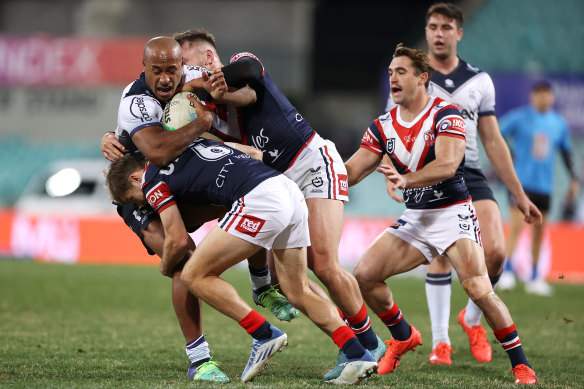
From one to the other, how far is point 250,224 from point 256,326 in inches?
26.9

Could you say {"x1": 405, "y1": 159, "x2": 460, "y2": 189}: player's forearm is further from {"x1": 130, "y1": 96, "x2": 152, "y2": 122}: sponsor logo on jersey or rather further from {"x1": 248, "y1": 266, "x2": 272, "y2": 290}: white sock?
{"x1": 130, "y1": 96, "x2": 152, "y2": 122}: sponsor logo on jersey

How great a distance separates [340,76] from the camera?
3017 centimetres

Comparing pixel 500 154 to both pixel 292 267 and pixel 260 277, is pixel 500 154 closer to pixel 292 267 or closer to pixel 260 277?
pixel 260 277

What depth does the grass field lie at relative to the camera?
5.54 metres

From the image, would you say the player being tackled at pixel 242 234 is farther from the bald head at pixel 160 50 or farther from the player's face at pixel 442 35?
the player's face at pixel 442 35

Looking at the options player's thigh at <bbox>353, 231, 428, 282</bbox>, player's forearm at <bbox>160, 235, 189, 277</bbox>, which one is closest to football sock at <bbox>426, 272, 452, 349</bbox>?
player's thigh at <bbox>353, 231, 428, 282</bbox>

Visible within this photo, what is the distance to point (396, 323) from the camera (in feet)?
20.5

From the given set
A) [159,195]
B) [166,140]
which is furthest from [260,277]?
[166,140]

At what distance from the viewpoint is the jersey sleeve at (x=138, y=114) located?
5.29 metres

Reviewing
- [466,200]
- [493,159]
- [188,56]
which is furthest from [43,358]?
[493,159]

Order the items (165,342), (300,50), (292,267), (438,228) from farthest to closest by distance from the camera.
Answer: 1. (300,50)
2. (165,342)
3. (438,228)
4. (292,267)

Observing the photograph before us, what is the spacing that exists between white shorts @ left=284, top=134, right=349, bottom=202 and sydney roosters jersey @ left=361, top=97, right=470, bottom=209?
0.44 metres

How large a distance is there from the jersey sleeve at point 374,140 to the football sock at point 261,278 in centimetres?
122

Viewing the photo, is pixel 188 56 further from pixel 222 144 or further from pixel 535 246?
pixel 535 246
